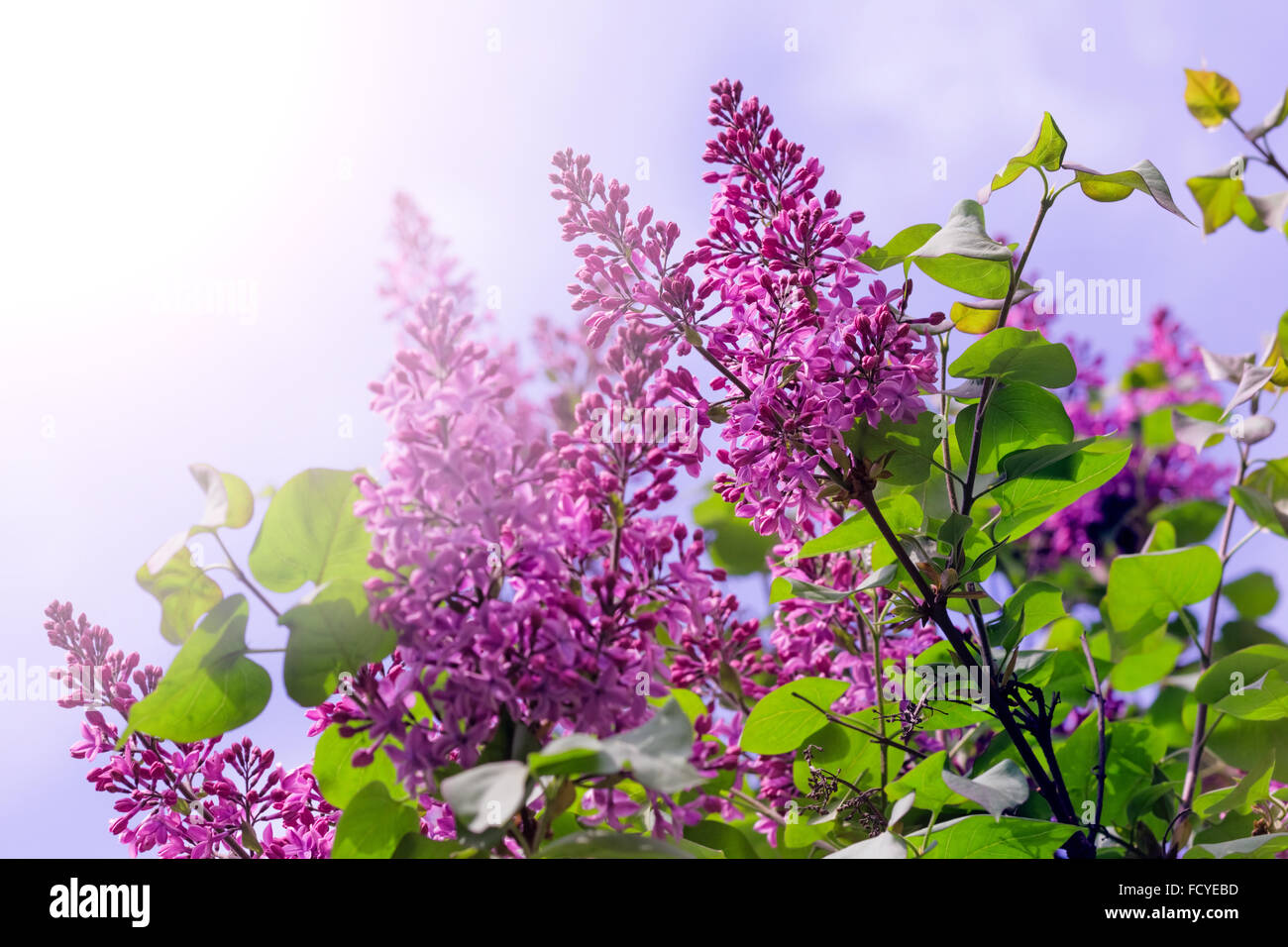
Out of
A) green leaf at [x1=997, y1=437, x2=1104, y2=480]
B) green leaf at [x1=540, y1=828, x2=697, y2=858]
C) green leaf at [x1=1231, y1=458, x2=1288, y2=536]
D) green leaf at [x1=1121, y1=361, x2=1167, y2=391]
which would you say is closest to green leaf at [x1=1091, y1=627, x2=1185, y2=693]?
green leaf at [x1=1231, y1=458, x2=1288, y2=536]

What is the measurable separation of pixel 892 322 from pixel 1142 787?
88 cm

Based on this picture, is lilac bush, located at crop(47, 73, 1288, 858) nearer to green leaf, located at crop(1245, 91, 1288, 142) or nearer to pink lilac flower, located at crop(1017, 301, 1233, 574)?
green leaf, located at crop(1245, 91, 1288, 142)

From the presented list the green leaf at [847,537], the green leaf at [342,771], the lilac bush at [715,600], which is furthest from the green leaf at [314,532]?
the green leaf at [847,537]

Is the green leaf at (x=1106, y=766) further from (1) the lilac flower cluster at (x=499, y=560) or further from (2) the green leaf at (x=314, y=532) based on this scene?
(2) the green leaf at (x=314, y=532)

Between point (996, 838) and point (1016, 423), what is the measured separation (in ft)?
1.84

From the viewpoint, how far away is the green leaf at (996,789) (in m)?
1.06

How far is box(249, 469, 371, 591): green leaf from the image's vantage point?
1.09 metres

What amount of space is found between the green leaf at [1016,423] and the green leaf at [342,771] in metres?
0.89

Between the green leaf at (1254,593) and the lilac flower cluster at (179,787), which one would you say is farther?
the green leaf at (1254,593)

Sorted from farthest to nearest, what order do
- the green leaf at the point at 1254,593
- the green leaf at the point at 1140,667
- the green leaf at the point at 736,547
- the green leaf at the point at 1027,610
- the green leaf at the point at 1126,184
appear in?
the green leaf at the point at 1254,593 → the green leaf at the point at 736,547 → the green leaf at the point at 1140,667 → the green leaf at the point at 1027,610 → the green leaf at the point at 1126,184

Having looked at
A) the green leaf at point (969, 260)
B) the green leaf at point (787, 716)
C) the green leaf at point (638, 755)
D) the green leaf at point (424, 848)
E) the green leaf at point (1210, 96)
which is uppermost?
the green leaf at point (1210, 96)

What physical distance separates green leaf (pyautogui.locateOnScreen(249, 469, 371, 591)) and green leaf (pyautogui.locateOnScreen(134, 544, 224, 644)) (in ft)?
0.42
